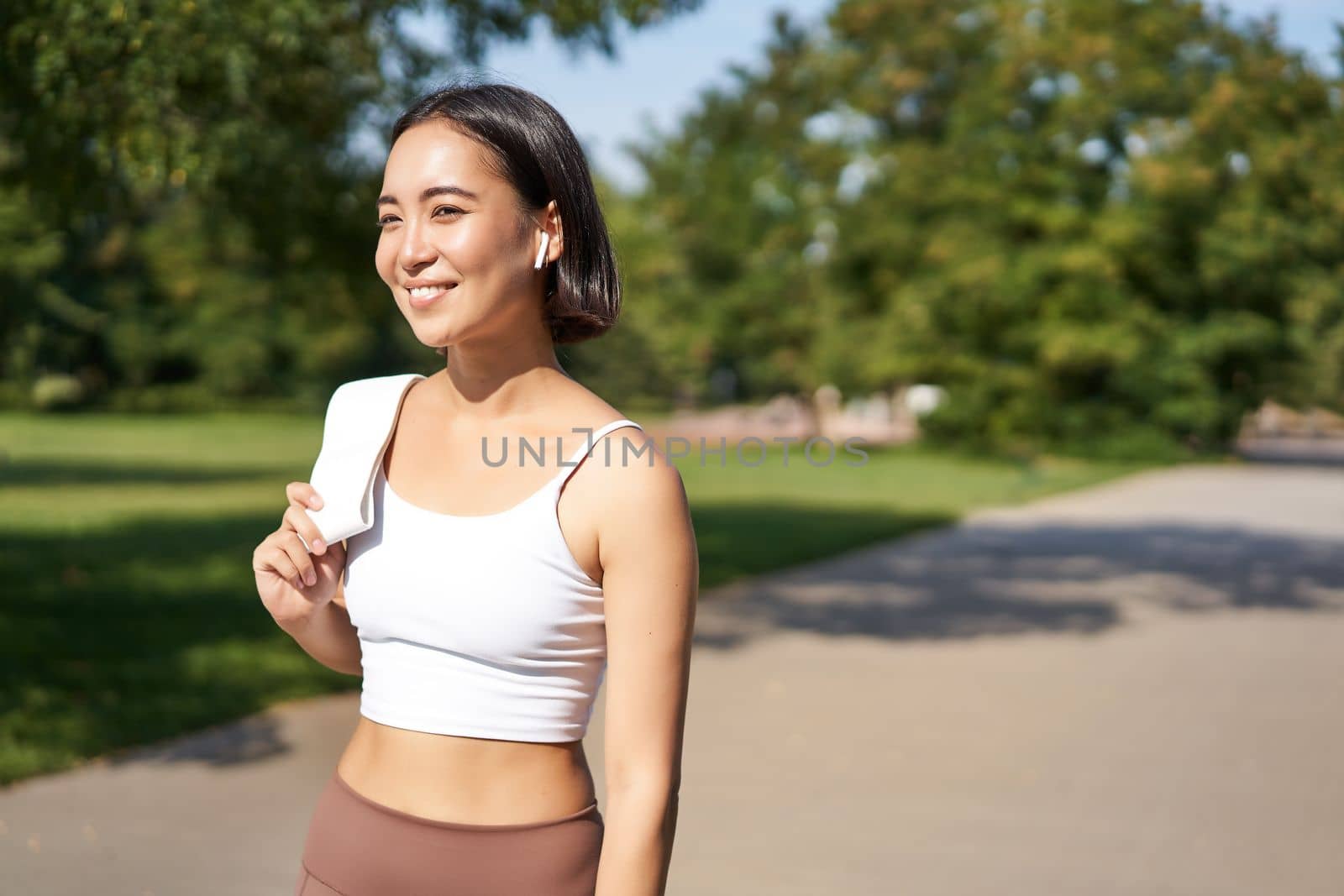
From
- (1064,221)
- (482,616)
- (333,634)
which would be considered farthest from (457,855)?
(1064,221)

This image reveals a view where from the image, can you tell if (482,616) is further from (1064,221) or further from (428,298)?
(1064,221)

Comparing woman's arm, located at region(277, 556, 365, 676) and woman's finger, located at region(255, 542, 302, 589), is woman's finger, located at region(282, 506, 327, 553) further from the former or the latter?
woman's arm, located at region(277, 556, 365, 676)

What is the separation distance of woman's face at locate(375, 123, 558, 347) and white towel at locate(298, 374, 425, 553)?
5.1 inches

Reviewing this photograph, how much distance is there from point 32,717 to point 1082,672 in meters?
6.14

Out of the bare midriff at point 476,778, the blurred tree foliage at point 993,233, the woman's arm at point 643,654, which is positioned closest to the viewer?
the woman's arm at point 643,654

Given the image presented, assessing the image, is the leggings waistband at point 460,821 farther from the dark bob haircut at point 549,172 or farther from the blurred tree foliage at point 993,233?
the blurred tree foliage at point 993,233

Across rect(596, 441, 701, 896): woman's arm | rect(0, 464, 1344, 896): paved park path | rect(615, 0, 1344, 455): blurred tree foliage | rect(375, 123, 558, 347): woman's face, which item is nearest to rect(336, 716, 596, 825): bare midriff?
rect(596, 441, 701, 896): woman's arm

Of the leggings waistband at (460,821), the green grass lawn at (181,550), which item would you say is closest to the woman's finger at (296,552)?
the leggings waistband at (460,821)

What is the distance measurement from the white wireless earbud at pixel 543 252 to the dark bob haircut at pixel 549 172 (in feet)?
0.07

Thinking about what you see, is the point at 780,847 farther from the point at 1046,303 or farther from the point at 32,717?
the point at 1046,303

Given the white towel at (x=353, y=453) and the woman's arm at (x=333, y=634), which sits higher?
the white towel at (x=353, y=453)

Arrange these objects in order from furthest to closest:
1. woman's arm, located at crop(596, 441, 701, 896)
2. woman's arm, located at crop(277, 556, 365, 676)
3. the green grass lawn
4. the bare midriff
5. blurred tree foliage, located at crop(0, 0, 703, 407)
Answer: the green grass lawn < blurred tree foliage, located at crop(0, 0, 703, 407) < woman's arm, located at crop(277, 556, 365, 676) < the bare midriff < woman's arm, located at crop(596, 441, 701, 896)

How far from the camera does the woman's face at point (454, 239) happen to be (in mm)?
1656

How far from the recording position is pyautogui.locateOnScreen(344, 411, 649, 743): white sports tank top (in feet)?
5.18
